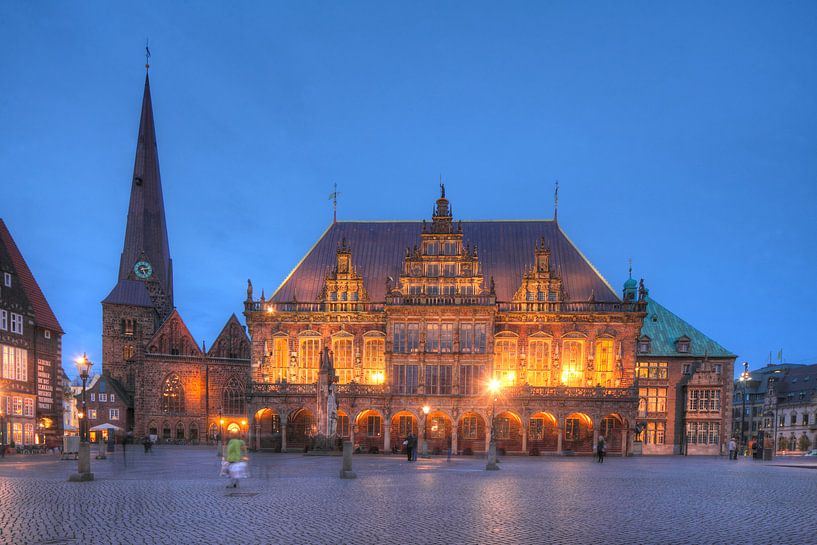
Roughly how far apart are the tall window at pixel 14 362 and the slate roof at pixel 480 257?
1768 centimetres

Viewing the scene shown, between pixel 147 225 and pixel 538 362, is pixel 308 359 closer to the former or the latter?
pixel 538 362

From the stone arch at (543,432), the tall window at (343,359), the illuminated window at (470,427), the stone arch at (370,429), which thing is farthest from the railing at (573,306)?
the stone arch at (370,429)

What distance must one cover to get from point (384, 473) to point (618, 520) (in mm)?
12606

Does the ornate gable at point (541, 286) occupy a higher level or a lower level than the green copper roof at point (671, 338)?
higher

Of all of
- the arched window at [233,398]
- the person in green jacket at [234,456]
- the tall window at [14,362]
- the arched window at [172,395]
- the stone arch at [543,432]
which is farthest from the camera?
the arched window at [233,398]

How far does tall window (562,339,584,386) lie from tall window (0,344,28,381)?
35.9 metres

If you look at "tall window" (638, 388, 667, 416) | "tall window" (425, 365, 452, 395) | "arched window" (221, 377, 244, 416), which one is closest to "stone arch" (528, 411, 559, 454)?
"tall window" (425, 365, 452, 395)

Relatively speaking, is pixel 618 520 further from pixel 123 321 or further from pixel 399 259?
pixel 123 321

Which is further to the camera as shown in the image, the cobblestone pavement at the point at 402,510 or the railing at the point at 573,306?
the railing at the point at 573,306

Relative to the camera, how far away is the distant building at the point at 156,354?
69.9m

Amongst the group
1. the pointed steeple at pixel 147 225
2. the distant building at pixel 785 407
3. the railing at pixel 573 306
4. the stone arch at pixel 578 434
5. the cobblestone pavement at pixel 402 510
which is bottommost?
the distant building at pixel 785 407

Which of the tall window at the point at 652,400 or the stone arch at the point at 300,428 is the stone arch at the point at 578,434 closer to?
the tall window at the point at 652,400

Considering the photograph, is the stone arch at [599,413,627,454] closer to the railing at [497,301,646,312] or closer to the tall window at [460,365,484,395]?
the railing at [497,301,646,312]

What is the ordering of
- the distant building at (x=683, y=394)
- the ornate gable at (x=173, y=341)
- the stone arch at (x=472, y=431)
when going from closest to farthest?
the stone arch at (x=472, y=431)
the distant building at (x=683, y=394)
the ornate gable at (x=173, y=341)
